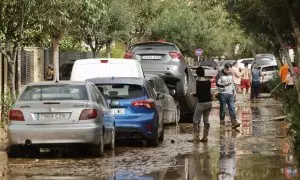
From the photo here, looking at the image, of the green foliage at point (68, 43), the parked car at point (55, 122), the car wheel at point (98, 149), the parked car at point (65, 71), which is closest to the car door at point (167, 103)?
the parked car at point (65, 71)

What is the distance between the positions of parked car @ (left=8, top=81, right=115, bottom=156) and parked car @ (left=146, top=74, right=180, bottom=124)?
5.65 metres

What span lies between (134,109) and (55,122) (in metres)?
2.77

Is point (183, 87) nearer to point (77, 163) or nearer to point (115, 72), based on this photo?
point (115, 72)

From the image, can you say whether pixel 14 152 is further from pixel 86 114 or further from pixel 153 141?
pixel 153 141

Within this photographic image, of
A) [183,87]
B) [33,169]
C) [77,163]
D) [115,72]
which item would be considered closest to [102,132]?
[77,163]

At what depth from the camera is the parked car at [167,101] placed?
770 inches

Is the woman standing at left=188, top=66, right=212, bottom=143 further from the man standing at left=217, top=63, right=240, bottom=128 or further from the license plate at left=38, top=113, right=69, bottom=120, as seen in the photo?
the license plate at left=38, top=113, right=69, bottom=120

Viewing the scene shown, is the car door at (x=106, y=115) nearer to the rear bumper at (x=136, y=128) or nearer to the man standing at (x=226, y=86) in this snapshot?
the rear bumper at (x=136, y=128)

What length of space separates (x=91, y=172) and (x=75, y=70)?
6.78 meters

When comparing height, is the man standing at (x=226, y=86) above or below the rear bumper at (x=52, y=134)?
above

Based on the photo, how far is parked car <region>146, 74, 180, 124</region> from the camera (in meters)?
19.6

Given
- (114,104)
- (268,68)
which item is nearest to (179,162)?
(114,104)

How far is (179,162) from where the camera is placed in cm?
1306

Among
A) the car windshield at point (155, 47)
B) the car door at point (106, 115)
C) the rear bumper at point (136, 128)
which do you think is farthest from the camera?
the car windshield at point (155, 47)
